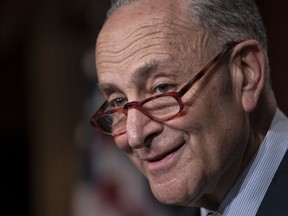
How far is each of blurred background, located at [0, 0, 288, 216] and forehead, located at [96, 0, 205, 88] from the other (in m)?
1.44

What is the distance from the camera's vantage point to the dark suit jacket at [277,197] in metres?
1.33

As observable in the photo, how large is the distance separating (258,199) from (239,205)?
0.04m

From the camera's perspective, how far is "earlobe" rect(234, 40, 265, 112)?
4.66 ft

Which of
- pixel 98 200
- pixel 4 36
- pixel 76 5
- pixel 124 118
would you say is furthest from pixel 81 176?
pixel 124 118

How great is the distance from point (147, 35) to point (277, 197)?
43 cm

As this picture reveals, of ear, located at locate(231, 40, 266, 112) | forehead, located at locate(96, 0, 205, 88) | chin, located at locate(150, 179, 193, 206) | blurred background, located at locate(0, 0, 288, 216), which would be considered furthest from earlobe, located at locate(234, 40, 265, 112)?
blurred background, located at locate(0, 0, 288, 216)

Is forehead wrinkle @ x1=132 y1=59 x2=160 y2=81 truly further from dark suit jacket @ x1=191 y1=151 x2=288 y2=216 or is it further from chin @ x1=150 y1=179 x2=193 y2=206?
dark suit jacket @ x1=191 y1=151 x2=288 y2=216

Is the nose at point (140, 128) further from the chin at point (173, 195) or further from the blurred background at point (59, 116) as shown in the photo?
the blurred background at point (59, 116)

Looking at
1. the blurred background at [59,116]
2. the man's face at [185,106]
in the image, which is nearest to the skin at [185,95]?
the man's face at [185,106]

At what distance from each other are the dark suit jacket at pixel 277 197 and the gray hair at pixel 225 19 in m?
0.30

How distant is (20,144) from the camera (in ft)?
13.3

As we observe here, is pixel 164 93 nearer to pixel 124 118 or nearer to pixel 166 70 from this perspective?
pixel 166 70

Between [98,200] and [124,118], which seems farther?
[98,200]

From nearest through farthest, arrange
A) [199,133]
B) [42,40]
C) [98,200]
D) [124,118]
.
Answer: [199,133]
[124,118]
[98,200]
[42,40]
